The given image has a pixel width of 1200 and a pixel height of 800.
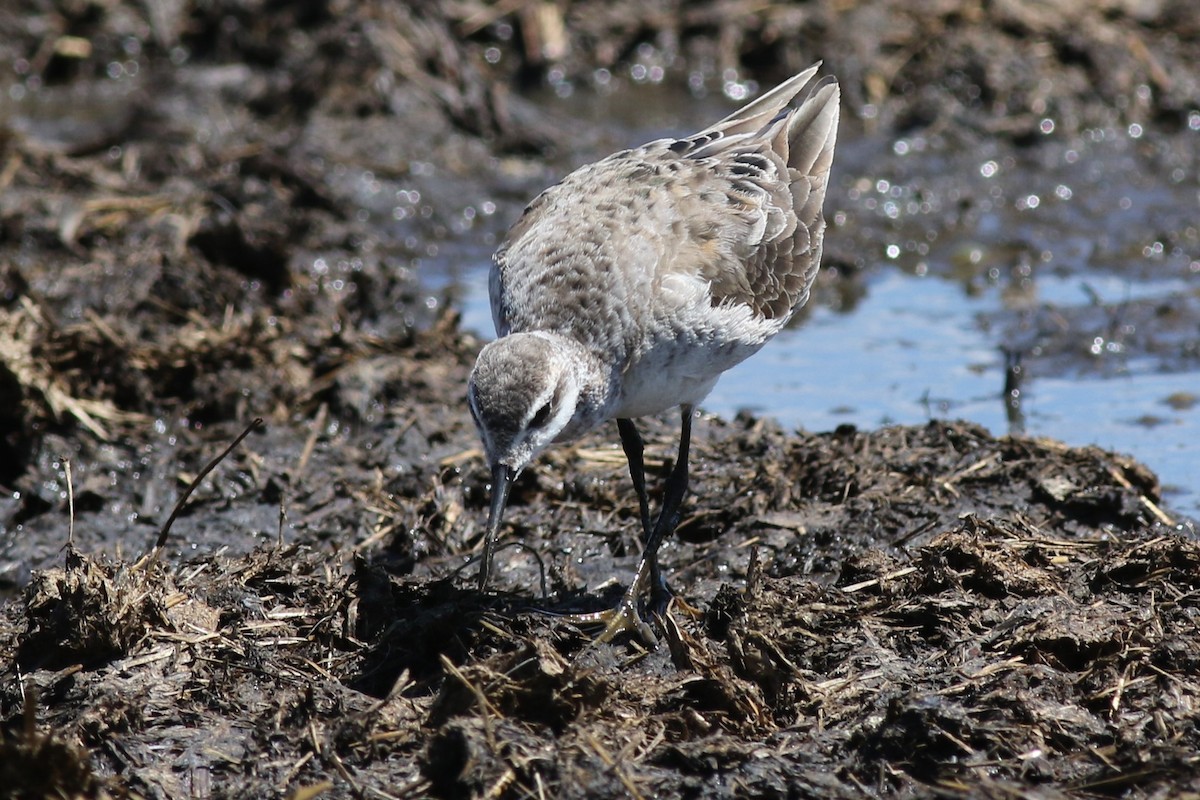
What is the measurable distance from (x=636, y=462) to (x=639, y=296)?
116cm

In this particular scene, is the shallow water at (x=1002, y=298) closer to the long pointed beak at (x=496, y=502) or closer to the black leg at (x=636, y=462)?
the black leg at (x=636, y=462)

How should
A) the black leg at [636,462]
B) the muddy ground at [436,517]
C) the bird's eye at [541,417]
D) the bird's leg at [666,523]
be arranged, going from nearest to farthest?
the muddy ground at [436,517]
the bird's eye at [541,417]
the bird's leg at [666,523]
the black leg at [636,462]

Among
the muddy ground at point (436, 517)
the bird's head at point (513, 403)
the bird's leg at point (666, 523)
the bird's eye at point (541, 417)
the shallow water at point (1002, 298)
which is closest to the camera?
the muddy ground at point (436, 517)

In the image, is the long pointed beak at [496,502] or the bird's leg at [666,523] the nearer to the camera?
the long pointed beak at [496,502]

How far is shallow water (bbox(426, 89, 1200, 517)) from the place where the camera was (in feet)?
30.2

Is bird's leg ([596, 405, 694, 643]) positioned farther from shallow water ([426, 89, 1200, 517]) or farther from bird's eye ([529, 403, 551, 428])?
shallow water ([426, 89, 1200, 517])

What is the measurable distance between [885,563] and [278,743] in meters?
2.83

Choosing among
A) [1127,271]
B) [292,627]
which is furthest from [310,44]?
[292,627]

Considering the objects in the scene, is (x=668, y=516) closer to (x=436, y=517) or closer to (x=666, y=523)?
(x=666, y=523)

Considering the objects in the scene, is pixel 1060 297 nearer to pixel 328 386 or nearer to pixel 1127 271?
pixel 1127 271

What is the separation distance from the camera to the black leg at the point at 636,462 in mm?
7141

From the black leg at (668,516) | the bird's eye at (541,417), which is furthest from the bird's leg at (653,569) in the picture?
the bird's eye at (541,417)

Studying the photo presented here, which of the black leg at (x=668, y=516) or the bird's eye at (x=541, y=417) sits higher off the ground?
the bird's eye at (x=541, y=417)

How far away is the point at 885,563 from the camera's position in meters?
6.51
